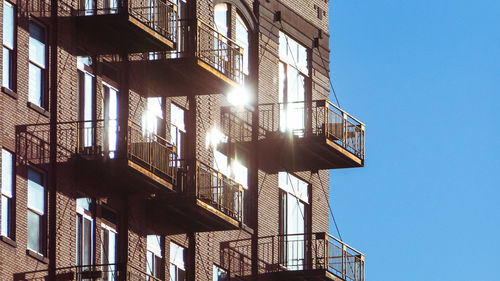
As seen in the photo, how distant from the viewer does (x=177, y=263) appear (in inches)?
1928

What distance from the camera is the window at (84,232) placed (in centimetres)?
4350

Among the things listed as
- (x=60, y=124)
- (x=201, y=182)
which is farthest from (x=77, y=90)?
(x=201, y=182)

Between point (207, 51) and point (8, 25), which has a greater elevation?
point (207, 51)

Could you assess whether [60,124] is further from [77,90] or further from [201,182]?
[201,182]

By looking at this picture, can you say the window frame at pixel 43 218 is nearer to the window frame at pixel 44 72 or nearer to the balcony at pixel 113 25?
the window frame at pixel 44 72

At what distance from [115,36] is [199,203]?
4.91 m

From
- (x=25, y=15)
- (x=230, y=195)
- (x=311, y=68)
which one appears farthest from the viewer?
(x=311, y=68)

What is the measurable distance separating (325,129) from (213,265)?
17.6 ft

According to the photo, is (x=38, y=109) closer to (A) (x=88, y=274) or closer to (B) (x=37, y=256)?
(B) (x=37, y=256)

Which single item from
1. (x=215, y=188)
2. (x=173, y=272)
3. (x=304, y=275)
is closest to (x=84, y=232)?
(x=173, y=272)

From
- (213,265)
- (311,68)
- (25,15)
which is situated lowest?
(213,265)

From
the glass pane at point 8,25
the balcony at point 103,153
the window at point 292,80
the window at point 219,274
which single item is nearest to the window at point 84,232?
the balcony at point 103,153

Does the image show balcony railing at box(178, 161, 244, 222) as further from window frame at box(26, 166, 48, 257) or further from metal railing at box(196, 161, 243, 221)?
window frame at box(26, 166, 48, 257)

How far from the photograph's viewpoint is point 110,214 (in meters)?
45.3
